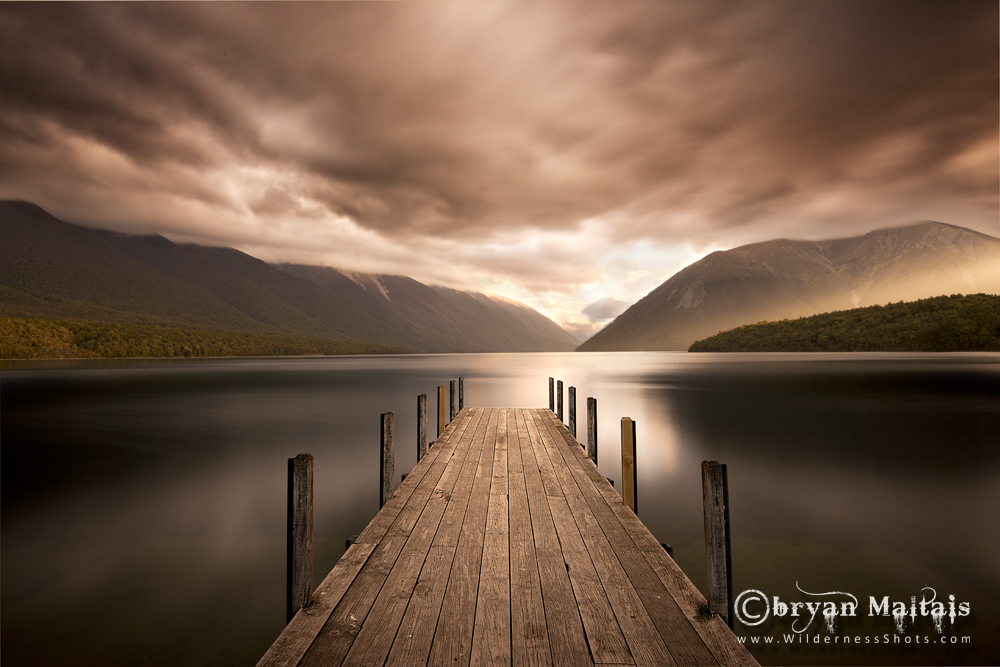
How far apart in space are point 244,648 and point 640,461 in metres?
10.6

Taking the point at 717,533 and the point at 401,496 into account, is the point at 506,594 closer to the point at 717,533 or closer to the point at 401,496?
the point at 717,533

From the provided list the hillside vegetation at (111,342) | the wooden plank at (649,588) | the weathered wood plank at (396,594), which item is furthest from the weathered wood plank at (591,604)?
the hillside vegetation at (111,342)

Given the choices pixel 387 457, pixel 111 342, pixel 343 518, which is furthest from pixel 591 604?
pixel 111 342

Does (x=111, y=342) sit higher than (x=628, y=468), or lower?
higher

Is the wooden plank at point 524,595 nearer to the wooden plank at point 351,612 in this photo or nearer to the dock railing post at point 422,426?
the wooden plank at point 351,612

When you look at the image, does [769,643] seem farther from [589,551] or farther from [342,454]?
[342,454]

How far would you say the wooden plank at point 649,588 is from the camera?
2828mm

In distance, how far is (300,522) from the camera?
141 inches

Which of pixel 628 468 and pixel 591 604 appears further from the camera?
pixel 628 468

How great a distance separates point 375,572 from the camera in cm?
388

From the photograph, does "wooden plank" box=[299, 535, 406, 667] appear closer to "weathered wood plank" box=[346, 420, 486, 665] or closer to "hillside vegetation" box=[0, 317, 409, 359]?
"weathered wood plank" box=[346, 420, 486, 665]

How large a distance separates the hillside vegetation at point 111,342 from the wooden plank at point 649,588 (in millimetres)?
114048

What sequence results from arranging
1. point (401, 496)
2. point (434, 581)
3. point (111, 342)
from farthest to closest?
point (111, 342) < point (401, 496) < point (434, 581)

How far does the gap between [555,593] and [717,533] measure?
4.39ft
